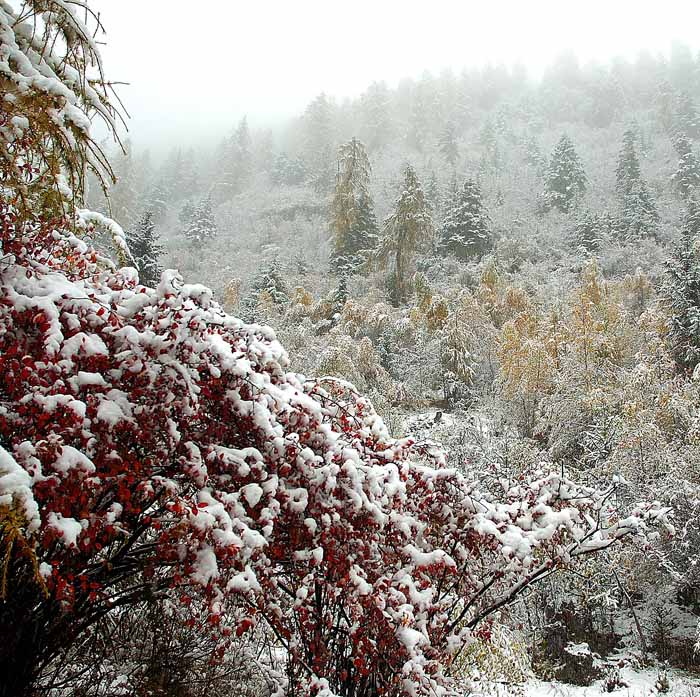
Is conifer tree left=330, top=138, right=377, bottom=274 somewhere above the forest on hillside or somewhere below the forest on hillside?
above

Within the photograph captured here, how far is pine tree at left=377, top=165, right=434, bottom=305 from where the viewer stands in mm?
25188

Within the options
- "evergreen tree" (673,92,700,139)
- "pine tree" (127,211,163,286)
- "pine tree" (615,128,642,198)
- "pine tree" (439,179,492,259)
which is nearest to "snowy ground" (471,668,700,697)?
"pine tree" (127,211,163,286)

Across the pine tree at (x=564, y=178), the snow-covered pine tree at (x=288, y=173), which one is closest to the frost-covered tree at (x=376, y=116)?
the snow-covered pine tree at (x=288, y=173)

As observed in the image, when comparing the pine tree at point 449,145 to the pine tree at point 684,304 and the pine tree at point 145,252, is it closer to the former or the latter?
the pine tree at point 145,252

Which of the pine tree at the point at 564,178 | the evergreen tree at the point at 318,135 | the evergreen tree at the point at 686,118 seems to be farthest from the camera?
the evergreen tree at the point at 318,135

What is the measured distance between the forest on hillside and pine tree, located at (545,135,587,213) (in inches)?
661

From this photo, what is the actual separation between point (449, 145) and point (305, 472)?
46285 mm

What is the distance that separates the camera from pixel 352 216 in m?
30.0

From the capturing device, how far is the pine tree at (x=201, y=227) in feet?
121

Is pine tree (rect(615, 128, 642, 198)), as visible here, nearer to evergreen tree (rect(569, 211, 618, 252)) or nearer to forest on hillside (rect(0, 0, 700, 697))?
evergreen tree (rect(569, 211, 618, 252))

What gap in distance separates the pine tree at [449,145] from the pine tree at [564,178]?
9.15 m

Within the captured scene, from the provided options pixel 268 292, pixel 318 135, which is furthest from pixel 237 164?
pixel 268 292

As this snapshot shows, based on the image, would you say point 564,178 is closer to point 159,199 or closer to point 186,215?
point 186,215

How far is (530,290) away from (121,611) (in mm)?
20721
